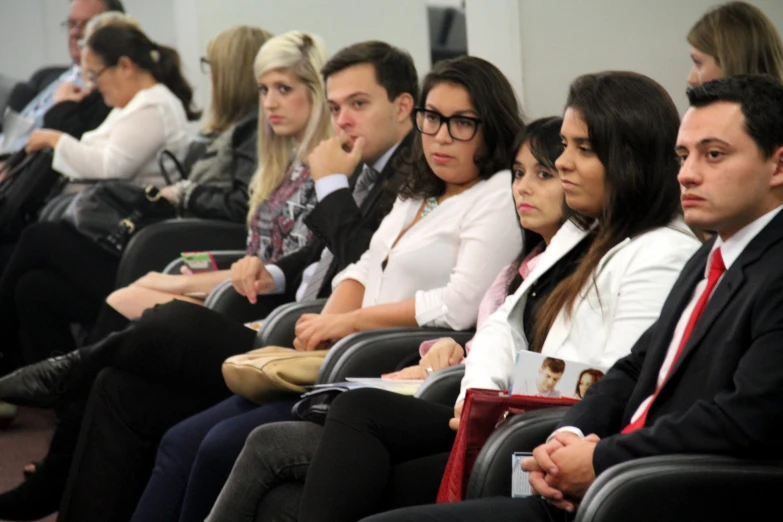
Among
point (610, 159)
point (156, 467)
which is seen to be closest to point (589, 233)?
point (610, 159)

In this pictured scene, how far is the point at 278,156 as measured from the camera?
4.12 meters

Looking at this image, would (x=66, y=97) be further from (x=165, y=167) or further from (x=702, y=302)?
(x=702, y=302)

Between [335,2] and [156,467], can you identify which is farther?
[335,2]

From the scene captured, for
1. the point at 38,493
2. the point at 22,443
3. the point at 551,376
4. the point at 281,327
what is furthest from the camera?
the point at 22,443

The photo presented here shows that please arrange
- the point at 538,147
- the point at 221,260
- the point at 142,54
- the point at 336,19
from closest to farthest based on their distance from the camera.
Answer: the point at 538,147, the point at 221,260, the point at 142,54, the point at 336,19

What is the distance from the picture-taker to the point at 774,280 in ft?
6.13

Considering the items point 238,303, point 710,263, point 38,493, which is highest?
point 710,263

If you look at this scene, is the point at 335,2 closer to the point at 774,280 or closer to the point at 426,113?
Answer: the point at 426,113

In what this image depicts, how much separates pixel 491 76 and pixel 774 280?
1.36m

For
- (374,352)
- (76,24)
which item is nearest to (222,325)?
(374,352)

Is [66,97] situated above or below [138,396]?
above

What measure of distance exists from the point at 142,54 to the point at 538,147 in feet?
9.39

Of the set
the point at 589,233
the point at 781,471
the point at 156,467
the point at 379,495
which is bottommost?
the point at 156,467

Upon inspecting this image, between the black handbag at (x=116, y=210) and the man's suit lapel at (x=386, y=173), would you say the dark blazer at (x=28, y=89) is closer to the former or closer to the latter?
the black handbag at (x=116, y=210)
